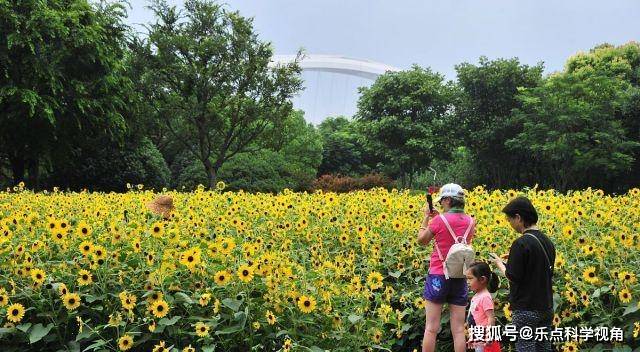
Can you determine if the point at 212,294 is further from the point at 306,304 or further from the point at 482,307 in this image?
the point at 482,307

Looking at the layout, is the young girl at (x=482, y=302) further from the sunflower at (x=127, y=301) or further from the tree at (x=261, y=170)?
the tree at (x=261, y=170)

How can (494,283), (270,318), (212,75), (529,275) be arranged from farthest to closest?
1. (212,75)
2. (494,283)
3. (529,275)
4. (270,318)

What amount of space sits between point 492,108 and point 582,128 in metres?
8.40

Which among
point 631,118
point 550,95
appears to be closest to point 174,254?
point 550,95

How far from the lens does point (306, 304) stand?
11.1 feet

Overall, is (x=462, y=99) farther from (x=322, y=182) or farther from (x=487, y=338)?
(x=487, y=338)

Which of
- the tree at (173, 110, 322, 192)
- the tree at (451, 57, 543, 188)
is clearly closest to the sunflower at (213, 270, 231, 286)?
the tree at (173, 110, 322, 192)

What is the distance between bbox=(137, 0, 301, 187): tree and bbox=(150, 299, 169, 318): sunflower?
19.7m

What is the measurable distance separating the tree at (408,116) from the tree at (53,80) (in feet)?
54.7

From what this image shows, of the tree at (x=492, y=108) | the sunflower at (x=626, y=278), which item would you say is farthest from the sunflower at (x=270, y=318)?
the tree at (x=492, y=108)

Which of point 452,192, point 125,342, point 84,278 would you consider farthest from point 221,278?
point 452,192

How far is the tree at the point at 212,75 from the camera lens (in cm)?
2264

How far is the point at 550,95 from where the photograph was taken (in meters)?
26.8

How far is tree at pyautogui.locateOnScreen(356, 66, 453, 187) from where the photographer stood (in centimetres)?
3256
